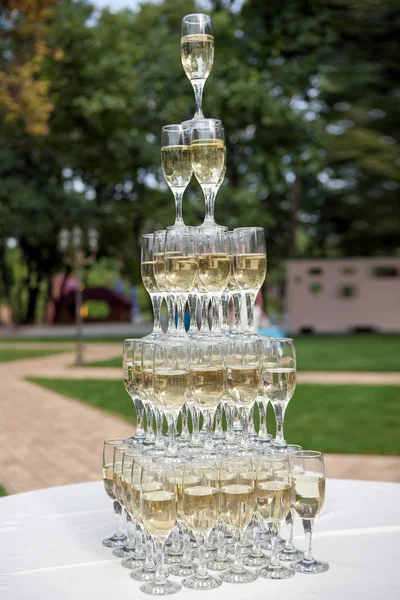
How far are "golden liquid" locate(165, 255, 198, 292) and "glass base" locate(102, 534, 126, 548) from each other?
2.34ft

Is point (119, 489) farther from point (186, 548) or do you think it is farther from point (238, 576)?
point (238, 576)

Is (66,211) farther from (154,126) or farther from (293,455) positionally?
(293,455)

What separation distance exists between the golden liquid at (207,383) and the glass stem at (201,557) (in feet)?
1.05

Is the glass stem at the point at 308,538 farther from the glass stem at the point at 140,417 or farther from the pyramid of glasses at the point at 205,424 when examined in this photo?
the glass stem at the point at 140,417

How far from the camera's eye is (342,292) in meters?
24.4

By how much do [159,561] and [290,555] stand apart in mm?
372

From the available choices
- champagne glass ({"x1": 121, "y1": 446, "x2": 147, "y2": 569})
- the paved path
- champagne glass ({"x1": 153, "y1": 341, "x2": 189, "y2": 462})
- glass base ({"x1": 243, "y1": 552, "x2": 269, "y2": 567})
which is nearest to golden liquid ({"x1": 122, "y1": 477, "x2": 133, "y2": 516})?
champagne glass ({"x1": 121, "y1": 446, "x2": 147, "y2": 569})

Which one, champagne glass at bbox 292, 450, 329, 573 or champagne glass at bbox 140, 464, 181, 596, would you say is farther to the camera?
champagne glass at bbox 292, 450, 329, 573

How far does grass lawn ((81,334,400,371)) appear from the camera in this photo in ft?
43.6

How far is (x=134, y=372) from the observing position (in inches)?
79.6

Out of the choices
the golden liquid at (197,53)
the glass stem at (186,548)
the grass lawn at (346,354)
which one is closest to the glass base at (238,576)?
the glass stem at (186,548)

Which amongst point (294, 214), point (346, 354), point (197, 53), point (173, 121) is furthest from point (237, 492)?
→ point (294, 214)

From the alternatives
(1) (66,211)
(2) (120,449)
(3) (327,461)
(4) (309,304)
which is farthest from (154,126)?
(2) (120,449)

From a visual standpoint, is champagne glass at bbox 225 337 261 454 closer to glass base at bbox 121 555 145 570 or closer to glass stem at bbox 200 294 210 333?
glass stem at bbox 200 294 210 333
